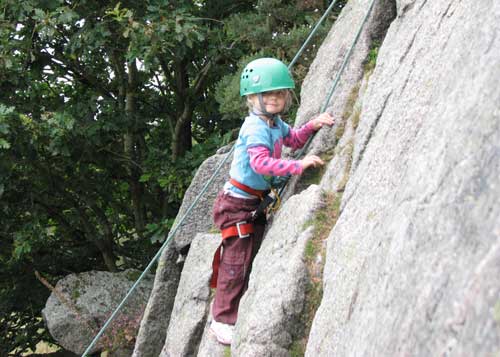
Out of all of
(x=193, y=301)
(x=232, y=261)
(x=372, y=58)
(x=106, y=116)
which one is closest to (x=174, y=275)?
(x=193, y=301)

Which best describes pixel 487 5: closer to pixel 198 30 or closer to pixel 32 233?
pixel 198 30

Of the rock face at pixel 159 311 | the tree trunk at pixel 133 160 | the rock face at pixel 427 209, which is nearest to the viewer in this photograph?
the rock face at pixel 427 209

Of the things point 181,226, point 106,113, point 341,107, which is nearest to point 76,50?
point 106,113

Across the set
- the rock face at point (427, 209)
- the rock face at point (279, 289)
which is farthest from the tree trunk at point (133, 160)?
the rock face at point (427, 209)

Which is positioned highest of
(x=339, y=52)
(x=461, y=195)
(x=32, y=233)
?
(x=339, y=52)

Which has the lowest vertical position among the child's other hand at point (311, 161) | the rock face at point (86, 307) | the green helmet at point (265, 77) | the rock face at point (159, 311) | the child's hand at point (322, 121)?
the rock face at point (86, 307)

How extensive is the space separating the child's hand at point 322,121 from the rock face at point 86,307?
4.83 metres

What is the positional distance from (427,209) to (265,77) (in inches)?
94.9

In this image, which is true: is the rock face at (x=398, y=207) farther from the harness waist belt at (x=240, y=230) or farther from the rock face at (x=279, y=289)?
the harness waist belt at (x=240, y=230)

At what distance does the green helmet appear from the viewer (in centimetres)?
461

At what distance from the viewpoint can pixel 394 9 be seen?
17.0ft

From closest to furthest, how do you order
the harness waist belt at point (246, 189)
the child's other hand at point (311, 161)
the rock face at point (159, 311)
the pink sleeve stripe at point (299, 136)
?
the child's other hand at point (311, 161) → the harness waist belt at point (246, 189) → the pink sleeve stripe at point (299, 136) → the rock face at point (159, 311)

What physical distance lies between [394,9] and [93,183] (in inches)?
255

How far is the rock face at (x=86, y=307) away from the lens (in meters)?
8.98
